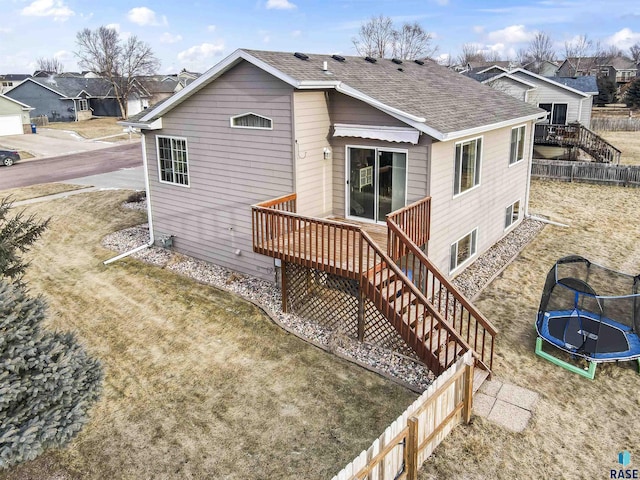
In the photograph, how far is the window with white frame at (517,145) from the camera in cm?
1575

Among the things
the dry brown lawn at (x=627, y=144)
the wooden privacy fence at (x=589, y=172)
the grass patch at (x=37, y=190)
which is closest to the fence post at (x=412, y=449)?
the grass patch at (x=37, y=190)

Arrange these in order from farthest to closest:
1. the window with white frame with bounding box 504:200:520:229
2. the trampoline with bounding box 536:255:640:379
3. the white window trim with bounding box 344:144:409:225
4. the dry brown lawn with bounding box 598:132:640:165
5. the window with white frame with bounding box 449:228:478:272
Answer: the dry brown lawn with bounding box 598:132:640:165
the window with white frame with bounding box 504:200:520:229
the window with white frame with bounding box 449:228:478:272
the white window trim with bounding box 344:144:409:225
the trampoline with bounding box 536:255:640:379

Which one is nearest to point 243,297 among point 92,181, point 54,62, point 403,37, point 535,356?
point 535,356

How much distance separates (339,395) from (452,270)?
5.83 m

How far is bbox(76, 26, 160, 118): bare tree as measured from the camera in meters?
59.9

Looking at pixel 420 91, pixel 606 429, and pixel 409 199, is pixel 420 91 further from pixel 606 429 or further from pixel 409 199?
pixel 606 429

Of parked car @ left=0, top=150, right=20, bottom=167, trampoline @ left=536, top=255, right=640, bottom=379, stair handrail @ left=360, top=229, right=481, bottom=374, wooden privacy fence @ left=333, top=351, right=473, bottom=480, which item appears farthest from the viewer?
parked car @ left=0, top=150, right=20, bottom=167

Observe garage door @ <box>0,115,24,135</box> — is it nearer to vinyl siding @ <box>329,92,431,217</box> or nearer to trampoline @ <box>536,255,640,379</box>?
vinyl siding @ <box>329,92,431,217</box>

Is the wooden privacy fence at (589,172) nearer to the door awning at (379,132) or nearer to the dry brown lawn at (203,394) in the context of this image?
the door awning at (379,132)

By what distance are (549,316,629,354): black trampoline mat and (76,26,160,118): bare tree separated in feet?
193

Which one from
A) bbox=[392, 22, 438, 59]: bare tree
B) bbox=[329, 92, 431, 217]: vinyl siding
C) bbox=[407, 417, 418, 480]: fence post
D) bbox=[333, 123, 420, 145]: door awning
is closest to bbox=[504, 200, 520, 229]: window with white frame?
bbox=[329, 92, 431, 217]: vinyl siding

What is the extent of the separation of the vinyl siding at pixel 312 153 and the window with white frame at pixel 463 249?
3.50 metres

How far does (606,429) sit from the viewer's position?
745 centimetres

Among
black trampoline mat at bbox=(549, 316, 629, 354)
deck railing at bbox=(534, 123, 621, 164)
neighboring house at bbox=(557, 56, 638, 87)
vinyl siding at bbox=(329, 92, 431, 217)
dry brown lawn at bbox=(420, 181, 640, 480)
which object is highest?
neighboring house at bbox=(557, 56, 638, 87)
